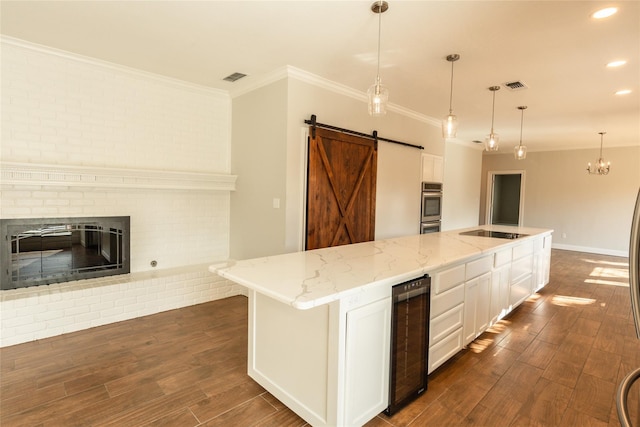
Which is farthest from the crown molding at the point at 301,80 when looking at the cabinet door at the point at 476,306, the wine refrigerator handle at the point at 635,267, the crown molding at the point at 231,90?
the wine refrigerator handle at the point at 635,267

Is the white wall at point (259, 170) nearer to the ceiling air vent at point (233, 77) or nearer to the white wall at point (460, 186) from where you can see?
the ceiling air vent at point (233, 77)

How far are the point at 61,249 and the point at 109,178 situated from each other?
0.84m

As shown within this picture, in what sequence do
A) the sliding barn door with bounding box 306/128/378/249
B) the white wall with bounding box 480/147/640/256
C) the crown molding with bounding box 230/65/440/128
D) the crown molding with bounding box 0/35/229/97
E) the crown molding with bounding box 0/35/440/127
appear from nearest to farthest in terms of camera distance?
the crown molding with bounding box 0/35/229/97 → the crown molding with bounding box 0/35/440/127 → the crown molding with bounding box 230/65/440/128 → the sliding barn door with bounding box 306/128/378/249 → the white wall with bounding box 480/147/640/256

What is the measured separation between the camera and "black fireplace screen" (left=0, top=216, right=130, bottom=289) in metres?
3.08

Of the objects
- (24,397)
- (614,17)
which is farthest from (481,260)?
(24,397)

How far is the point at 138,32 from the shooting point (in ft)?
9.31

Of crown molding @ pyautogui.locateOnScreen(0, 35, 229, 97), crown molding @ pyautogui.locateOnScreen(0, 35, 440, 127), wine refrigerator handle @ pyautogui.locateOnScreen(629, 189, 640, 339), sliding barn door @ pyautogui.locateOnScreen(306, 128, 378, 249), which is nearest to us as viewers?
wine refrigerator handle @ pyautogui.locateOnScreen(629, 189, 640, 339)

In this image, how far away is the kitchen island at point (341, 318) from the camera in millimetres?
1709

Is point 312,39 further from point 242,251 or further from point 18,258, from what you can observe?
point 18,258

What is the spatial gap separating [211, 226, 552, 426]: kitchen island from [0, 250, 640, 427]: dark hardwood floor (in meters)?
0.21

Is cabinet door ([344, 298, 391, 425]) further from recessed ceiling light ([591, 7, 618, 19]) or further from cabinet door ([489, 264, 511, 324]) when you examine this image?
recessed ceiling light ([591, 7, 618, 19])

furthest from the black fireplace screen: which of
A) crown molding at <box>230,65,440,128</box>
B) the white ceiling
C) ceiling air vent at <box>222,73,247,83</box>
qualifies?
crown molding at <box>230,65,440,128</box>

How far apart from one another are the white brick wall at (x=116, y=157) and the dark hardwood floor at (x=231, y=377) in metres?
0.26

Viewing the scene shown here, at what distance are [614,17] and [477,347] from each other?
2.74 meters
